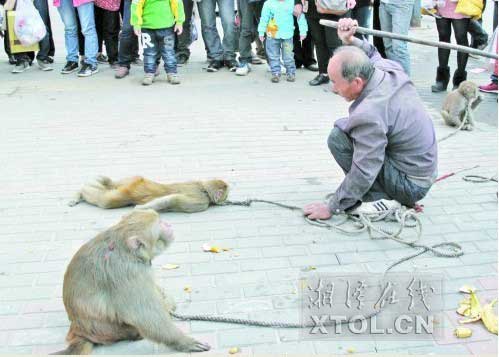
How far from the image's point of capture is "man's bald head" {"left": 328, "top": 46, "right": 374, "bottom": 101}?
440cm

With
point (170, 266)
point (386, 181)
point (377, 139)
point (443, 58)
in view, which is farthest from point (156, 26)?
point (170, 266)

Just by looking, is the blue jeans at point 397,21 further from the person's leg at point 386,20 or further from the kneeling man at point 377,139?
the kneeling man at point 377,139

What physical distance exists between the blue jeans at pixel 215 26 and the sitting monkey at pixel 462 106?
3522 mm

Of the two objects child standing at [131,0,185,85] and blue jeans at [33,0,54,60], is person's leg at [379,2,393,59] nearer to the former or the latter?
child standing at [131,0,185,85]

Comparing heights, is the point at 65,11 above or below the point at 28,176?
above

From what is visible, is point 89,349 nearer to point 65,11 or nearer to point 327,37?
point 327,37

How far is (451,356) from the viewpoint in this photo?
3.29 metres

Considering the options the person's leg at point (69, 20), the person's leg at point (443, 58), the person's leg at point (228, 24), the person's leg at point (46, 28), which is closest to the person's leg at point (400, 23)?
the person's leg at point (443, 58)

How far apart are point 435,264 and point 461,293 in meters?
0.38

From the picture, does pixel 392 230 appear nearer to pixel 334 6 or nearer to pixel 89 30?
pixel 334 6

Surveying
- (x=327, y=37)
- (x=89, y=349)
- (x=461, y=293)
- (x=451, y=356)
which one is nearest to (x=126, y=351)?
(x=89, y=349)

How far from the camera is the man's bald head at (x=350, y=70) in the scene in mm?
4398

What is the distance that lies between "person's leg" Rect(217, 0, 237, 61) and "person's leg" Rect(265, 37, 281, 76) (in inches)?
32.5

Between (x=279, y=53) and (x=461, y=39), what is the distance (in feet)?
7.75
